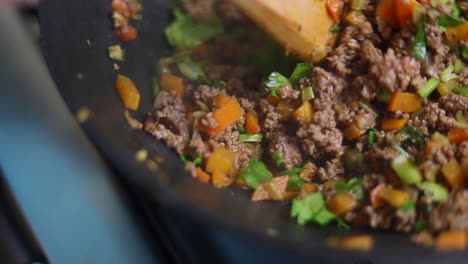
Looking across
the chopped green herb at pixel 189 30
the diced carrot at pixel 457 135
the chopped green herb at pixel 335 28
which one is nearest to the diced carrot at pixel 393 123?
the diced carrot at pixel 457 135

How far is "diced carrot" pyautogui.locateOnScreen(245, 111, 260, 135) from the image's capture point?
68.9 inches

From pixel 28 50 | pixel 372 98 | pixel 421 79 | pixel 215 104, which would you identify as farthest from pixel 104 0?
pixel 421 79

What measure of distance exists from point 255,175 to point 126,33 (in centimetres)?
65

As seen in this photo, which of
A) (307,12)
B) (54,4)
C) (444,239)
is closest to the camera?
(444,239)

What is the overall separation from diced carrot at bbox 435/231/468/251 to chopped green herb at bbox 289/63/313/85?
732 mm

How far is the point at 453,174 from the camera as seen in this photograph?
1410mm

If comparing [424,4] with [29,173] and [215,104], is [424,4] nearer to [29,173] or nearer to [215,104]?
[215,104]

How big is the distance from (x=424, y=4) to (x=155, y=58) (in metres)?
0.87

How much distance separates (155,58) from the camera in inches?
74.8

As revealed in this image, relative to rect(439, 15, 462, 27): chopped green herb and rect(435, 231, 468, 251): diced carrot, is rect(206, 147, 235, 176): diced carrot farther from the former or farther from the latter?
rect(439, 15, 462, 27): chopped green herb

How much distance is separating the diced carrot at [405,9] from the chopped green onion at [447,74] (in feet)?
0.60

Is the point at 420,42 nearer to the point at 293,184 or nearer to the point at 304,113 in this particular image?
the point at 304,113

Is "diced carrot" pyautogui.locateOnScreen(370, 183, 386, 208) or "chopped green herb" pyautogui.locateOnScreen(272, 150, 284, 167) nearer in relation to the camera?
"diced carrot" pyautogui.locateOnScreen(370, 183, 386, 208)

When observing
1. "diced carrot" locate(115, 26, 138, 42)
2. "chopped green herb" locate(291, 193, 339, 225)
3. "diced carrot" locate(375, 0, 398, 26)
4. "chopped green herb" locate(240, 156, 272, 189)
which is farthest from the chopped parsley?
"diced carrot" locate(115, 26, 138, 42)
